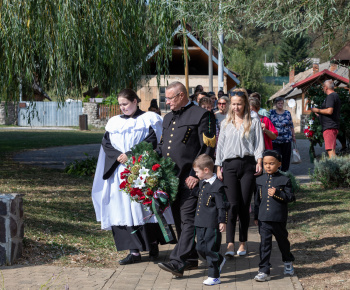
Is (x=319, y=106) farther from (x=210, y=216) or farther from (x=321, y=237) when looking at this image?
(x=210, y=216)

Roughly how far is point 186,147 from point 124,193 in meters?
1.04

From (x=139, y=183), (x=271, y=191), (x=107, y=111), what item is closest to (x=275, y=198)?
(x=271, y=191)

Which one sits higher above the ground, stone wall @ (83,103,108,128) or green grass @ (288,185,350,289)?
stone wall @ (83,103,108,128)

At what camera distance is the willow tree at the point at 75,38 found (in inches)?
388

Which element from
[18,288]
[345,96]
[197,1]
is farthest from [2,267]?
[345,96]

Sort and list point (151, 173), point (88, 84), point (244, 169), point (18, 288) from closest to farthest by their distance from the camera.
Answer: point (18, 288) → point (151, 173) → point (244, 169) → point (88, 84)

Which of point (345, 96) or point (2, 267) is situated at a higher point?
point (345, 96)

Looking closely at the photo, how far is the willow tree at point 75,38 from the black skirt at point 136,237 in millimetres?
3794

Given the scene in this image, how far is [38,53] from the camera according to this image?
10250 millimetres

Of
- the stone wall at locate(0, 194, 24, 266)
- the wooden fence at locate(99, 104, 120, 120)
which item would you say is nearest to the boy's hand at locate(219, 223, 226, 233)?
the stone wall at locate(0, 194, 24, 266)

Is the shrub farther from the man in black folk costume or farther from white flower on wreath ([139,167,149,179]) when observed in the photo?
white flower on wreath ([139,167,149,179])

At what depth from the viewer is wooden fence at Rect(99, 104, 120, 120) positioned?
44228 mm

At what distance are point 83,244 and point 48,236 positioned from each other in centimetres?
50

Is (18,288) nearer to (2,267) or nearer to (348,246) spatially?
(2,267)
